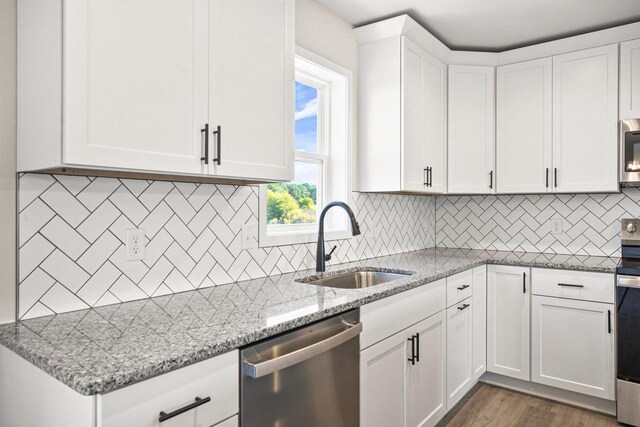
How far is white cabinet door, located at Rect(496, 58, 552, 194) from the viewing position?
299cm

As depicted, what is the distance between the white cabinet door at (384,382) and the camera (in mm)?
1745

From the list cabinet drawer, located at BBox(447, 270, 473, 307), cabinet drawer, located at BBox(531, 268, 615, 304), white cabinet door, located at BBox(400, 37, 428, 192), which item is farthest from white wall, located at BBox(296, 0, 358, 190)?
cabinet drawer, located at BBox(531, 268, 615, 304)

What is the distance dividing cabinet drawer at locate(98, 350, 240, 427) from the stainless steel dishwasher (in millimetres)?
48

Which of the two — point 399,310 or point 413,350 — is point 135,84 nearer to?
point 399,310

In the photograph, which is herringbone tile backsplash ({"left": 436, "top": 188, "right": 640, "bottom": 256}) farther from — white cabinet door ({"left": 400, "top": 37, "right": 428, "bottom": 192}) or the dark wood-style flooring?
the dark wood-style flooring

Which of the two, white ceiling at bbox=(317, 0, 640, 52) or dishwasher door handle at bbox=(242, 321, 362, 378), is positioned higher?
white ceiling at bbox=(317, 0, 640, 52)

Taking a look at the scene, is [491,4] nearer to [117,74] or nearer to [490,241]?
[490,241]

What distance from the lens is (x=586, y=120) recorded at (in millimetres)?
2840

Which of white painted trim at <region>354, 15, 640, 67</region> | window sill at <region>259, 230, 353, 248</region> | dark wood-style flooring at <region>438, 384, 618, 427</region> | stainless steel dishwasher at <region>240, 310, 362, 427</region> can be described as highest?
white painted trim at <region>354, 15, 640, 67</region>

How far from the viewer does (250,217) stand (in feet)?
6.80

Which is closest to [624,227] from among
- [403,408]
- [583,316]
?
[583,316]

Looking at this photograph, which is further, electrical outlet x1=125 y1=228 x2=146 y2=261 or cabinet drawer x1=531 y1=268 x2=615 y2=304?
cabinet drawer x1=531 y1=268 x2=615 y2=304

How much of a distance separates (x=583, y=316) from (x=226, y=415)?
7.79ft

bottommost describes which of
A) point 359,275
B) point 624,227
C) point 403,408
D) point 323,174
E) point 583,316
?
point 403,408
